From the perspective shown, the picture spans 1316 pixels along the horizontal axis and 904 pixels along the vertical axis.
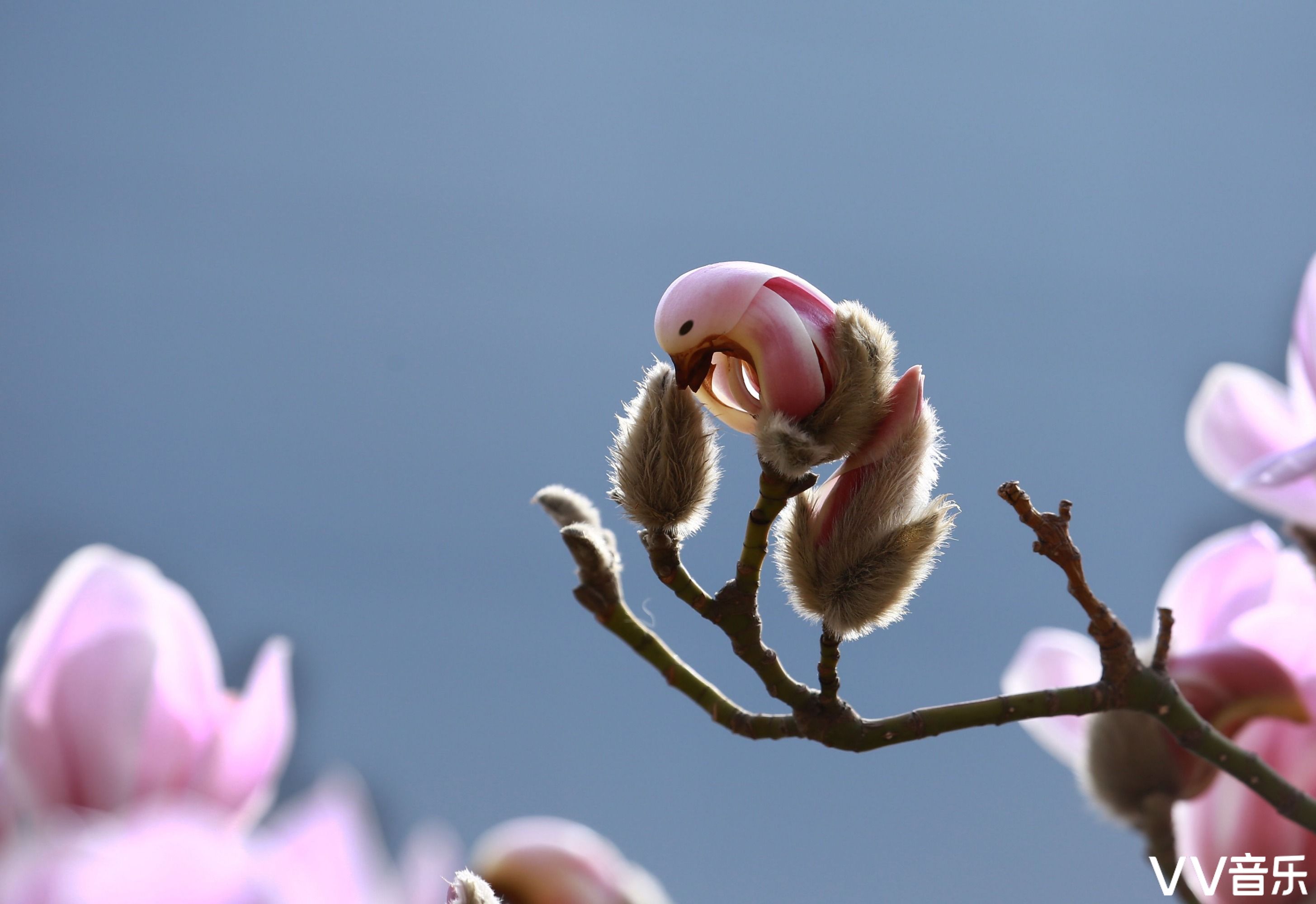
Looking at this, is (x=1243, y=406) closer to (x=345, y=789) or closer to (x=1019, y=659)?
(x=1019, y=659)

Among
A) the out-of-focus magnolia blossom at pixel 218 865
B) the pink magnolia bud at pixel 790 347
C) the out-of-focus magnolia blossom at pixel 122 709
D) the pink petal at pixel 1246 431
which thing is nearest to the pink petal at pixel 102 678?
the out-of-focus magnolia blossom at pixel 122 709

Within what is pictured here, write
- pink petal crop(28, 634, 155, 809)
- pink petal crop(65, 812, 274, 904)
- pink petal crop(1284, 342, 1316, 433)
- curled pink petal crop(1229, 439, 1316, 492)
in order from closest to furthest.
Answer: pink petal crop(65, 812, 274, 904), pink petal crop(28, 634, 155, 809), curled pink petal crop(1229, 439, 1316, 492), pink petal crop(1284, 342, 1316, 433)

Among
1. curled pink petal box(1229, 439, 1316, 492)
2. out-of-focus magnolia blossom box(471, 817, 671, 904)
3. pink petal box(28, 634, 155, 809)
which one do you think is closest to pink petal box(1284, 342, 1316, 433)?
curled pink petal box(1229, 439, 1316, 492)

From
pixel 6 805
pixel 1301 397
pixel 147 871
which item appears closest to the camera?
pixel 147 871

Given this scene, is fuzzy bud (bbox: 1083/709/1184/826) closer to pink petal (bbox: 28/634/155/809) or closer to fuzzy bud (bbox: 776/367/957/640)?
fuzzy bud (bbox: 776/367/957/640)

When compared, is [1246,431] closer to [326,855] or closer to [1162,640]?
[1162,640]

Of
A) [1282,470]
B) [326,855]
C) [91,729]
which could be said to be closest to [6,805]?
[91,729]
